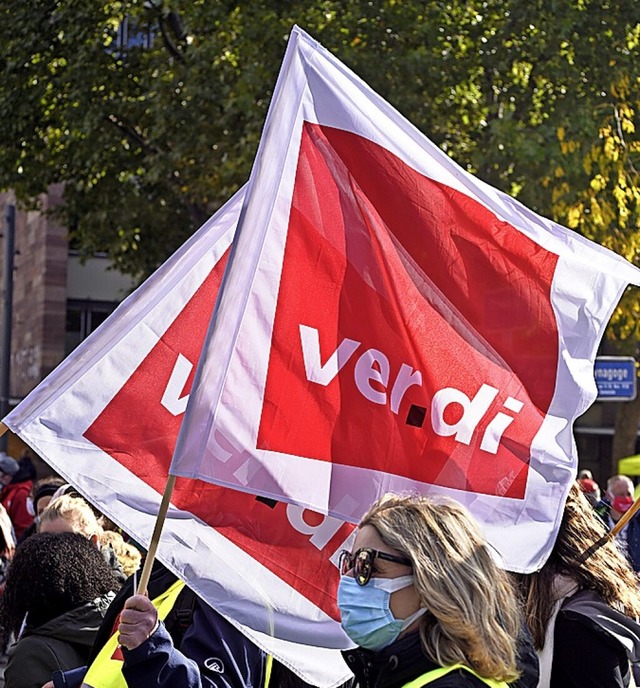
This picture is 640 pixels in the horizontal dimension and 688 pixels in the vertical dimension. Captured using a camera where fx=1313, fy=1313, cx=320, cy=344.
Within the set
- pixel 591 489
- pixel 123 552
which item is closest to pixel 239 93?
pixel 591 489

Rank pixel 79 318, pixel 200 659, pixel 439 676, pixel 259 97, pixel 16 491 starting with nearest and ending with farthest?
pixel 439 676 → pixel 200 659 → pixel 16 491 → pixel 259 97 → pixel 79 318

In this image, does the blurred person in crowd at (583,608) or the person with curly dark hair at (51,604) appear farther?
the person with curly dark hair at (51,604)

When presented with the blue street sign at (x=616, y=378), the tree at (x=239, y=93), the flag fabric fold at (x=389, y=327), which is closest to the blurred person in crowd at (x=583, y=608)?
the flag fabric fold at (x=389, y=327)

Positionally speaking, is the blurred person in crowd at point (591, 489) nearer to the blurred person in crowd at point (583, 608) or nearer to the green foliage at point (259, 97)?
the blurred person in crowd at point (583, 608)

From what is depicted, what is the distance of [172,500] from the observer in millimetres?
3564

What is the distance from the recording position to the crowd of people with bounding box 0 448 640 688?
9.26 feet

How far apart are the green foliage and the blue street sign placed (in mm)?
3127

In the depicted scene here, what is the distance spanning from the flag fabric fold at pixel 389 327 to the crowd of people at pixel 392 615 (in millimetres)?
201

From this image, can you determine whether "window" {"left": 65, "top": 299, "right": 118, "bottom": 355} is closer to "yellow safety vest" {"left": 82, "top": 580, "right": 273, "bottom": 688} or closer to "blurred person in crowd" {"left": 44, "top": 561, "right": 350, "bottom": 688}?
"blurred person in crowd" {"left": 44, "top": 561, "right": 350, "bottom": 688}

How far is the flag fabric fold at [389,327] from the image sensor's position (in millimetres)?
3520

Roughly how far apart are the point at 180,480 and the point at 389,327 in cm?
75

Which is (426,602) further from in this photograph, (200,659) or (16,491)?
(16,491)

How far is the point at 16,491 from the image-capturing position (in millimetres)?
11969

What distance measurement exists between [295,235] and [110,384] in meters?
0.84
